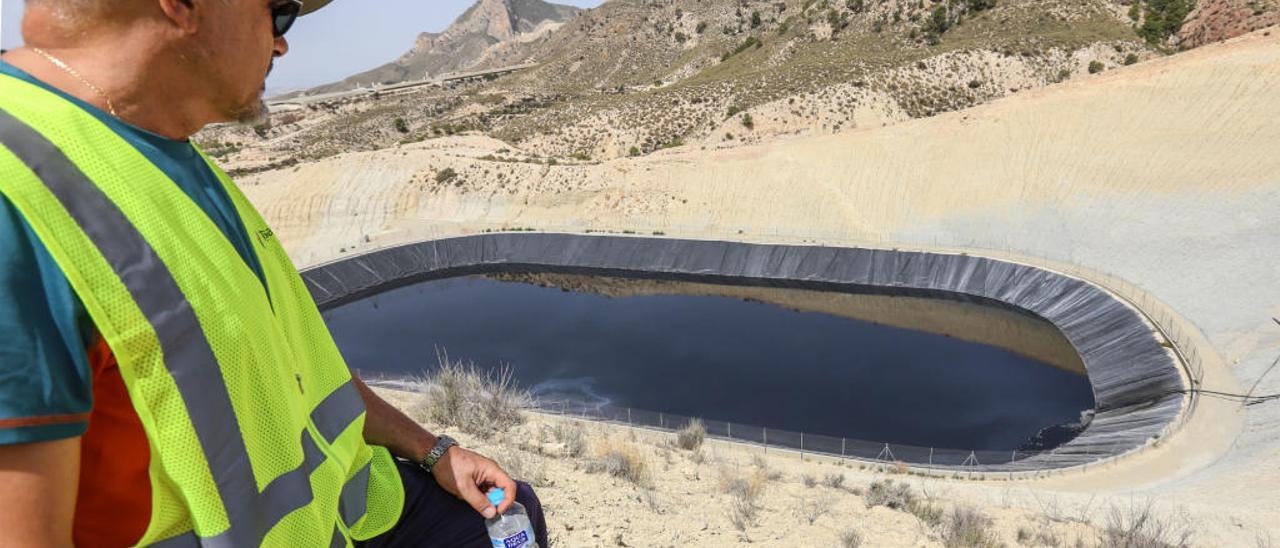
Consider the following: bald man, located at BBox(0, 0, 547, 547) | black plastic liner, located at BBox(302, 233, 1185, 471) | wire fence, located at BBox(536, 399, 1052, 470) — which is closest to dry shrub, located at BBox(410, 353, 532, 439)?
wire fence, located at BBox(536, 399, 1052, 470)

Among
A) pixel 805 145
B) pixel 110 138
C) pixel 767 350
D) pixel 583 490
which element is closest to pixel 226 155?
pixel 805 145

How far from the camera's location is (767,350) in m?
24.9

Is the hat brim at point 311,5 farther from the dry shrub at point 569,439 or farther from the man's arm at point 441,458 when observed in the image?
the dry shrub at point 569,439

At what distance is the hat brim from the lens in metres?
1.79

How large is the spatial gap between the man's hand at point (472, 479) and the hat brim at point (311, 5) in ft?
5.00

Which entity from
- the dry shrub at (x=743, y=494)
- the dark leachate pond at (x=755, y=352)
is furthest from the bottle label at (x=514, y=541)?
the dark leachate pond at (x=755, y=352)

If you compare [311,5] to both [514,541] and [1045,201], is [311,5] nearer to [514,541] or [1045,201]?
[514,541]

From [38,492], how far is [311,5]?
1232 millimetres

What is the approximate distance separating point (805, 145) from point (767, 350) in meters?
17.8

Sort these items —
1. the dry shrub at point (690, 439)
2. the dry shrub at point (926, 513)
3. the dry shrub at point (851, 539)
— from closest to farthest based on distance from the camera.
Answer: the dry shrub at point (851, 539)
the dry shrub at point (926, 513)
the dry shrub at point (690, 439)

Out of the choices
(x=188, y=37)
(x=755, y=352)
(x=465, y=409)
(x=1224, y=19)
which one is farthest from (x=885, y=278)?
(x=1224, y=19)

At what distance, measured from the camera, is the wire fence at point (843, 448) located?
51.0 ft

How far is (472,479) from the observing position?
2.61 meters

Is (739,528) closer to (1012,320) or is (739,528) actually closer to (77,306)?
(77,306)
